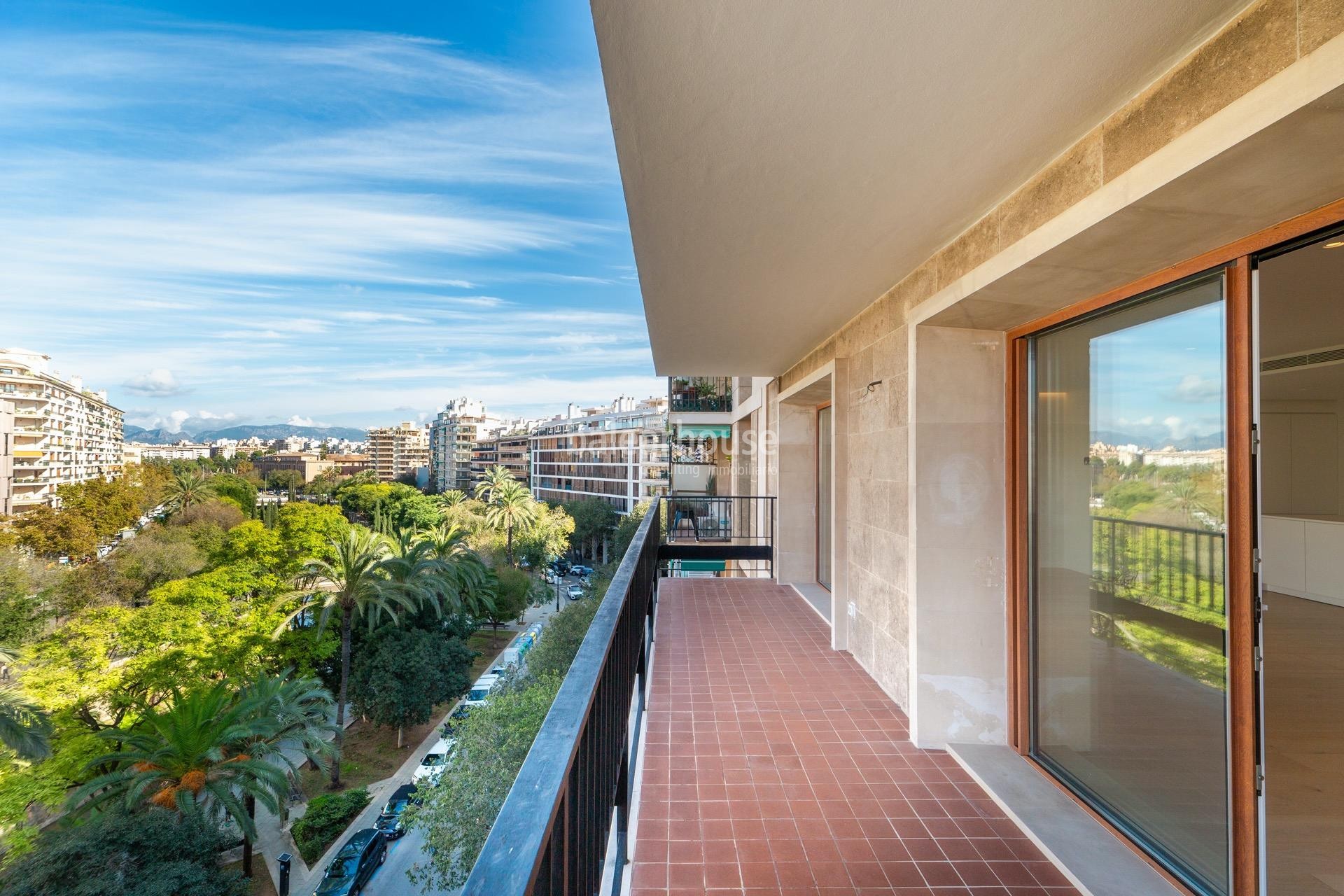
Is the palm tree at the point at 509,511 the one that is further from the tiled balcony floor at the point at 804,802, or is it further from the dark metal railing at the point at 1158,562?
the dark metal railing at the point at 1158,562

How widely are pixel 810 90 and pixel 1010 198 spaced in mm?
1180

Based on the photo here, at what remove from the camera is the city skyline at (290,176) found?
35562mm

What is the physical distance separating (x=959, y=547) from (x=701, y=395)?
1068 cm

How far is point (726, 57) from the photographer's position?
5.08 feet

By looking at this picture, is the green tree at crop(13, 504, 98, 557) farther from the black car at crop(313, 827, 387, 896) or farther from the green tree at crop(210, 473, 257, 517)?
the black car at crop(313, 827, 387, 896)

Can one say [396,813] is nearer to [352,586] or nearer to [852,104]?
[352,586]

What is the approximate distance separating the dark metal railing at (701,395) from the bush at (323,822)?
11531 mm

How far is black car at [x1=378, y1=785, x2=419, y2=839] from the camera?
12.5 m

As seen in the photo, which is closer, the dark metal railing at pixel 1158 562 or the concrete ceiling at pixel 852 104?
the concrete ceiling at pixel 852 104

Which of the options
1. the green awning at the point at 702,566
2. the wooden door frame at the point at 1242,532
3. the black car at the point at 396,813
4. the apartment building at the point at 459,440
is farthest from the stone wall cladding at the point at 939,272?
the apartment building at the point at 459,440

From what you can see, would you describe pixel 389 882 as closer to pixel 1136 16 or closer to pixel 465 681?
pixel 465 681

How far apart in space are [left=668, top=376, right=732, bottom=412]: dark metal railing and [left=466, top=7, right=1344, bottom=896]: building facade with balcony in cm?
928

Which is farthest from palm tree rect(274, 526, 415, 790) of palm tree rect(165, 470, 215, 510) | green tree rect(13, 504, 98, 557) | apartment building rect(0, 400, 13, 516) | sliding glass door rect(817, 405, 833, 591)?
apartment building rect(0, 400, 13, 516)

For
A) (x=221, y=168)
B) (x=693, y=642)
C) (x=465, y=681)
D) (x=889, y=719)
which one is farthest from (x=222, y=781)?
(x=221, y=168)
